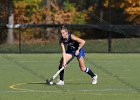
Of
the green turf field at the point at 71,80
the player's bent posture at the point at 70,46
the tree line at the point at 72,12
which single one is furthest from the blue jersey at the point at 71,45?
the tree line at the point at 72,12

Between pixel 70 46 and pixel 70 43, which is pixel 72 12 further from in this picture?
pixel 70 43

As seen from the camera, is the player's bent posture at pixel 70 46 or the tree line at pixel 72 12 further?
the tree line at pixel 72 12

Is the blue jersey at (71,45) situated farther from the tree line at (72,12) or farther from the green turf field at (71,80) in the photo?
the tree line at (72,12)

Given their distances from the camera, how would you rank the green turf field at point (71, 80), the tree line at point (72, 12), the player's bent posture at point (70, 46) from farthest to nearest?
the tree line at point (72, 12), the player's bent posture at point (70, 46), the green turf field at point (71, 80)

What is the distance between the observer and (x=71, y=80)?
15961 millimetres

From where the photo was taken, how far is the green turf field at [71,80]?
12641 mm

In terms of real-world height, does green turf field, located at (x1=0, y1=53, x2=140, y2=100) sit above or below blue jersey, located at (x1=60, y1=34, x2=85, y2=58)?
below

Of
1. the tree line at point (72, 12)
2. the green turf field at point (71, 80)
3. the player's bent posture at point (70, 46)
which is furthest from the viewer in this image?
the tree line at point (72, 12)

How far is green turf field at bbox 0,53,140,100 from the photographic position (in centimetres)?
1264

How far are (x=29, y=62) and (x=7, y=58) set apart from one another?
2.25m

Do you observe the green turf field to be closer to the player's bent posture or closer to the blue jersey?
the player's bent posture

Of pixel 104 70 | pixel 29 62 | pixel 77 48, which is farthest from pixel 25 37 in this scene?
pixel 77 48

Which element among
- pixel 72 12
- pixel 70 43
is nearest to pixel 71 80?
pixel 70 43

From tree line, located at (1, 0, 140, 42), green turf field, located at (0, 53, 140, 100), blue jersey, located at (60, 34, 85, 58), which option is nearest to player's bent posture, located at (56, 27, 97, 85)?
blue jersey, located at (60, 34, 85, 58)
